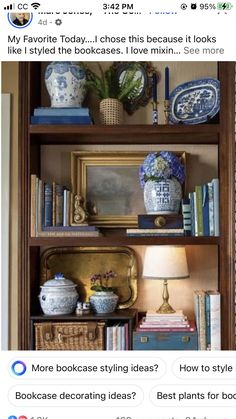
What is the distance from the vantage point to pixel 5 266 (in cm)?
108

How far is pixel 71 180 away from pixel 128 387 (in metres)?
0.63

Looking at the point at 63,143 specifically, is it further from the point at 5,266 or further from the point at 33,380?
the point at 33,380

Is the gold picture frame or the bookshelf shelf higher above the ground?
the bookshelf shelf

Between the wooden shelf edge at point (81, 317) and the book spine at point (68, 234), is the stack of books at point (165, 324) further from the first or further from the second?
the book spine at point (68, 234)

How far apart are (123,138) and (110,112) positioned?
67 mm

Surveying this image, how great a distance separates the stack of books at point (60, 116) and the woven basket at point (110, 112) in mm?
63

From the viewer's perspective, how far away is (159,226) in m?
0.96

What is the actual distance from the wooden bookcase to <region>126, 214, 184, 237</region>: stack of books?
0.02 m

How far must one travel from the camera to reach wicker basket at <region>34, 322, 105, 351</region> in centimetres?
95
